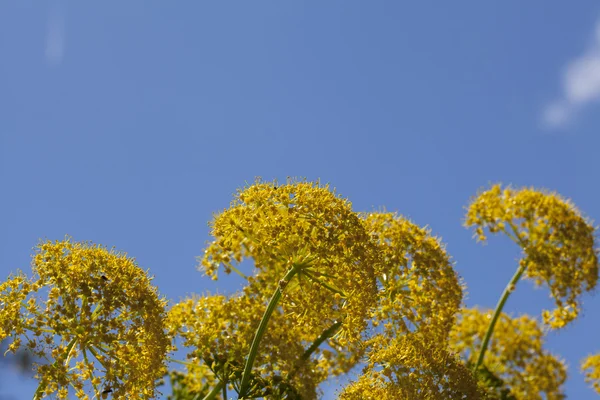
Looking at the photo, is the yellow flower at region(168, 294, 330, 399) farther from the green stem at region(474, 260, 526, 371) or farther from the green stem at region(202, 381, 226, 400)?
the green stem at region(474, 260, 526, 371)

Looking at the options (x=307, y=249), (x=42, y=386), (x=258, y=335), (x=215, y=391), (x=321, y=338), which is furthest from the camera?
(x=321, y=338)

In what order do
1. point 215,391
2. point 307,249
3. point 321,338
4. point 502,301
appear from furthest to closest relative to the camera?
point 502,301, point 321,338, point 215,391, point 307,249

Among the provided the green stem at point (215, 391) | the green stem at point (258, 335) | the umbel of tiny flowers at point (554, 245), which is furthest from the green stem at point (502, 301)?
the green stem at point (215, 391)

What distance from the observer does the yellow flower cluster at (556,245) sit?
1249 cm

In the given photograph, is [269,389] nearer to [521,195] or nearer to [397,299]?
[397,299]

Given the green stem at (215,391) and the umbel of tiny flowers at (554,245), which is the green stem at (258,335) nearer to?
the green stem at (215,391)

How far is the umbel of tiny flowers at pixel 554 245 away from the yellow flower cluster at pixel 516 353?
2.04 meters

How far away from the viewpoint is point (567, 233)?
12516mm

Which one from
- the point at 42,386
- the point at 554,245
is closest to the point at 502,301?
the point at 554,245

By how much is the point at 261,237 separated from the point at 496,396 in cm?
549

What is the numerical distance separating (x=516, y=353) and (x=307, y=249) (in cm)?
618

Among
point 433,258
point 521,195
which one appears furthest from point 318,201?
point 521,195

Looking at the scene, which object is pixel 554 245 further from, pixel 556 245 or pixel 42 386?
pixel 42 386

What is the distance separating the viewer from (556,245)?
12633mm
